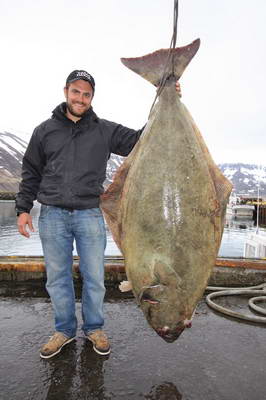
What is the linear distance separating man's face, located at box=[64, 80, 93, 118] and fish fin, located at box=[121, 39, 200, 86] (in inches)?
34.3

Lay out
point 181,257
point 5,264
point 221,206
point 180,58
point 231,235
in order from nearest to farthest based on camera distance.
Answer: point 181,257 → point 221,206 → point 180,58 → point 5,264 → point 231,235

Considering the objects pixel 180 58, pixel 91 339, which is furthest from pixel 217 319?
pixel 180 58

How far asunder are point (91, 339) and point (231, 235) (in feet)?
119

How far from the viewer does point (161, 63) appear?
2.73m

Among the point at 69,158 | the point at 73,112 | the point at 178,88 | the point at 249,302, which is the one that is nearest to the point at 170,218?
the point at 178,88

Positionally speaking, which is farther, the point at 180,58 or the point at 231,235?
the point at 231,235

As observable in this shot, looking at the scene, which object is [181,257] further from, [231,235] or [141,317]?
[231,235]

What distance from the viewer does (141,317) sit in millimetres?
4523

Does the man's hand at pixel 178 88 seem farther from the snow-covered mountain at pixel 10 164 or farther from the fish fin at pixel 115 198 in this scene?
the snow-covered mountain at pixel 10 164

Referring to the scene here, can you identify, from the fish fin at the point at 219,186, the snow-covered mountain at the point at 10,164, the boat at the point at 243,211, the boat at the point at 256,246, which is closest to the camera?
the fish fin at the point at 219,186

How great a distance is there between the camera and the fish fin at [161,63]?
2.65 m

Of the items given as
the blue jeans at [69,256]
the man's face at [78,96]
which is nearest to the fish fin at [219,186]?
the man's face at [78,96]

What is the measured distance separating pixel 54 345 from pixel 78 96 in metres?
2.49

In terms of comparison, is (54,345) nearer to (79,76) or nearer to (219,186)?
(219,186)
